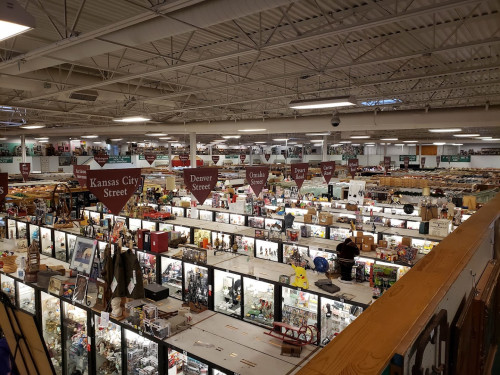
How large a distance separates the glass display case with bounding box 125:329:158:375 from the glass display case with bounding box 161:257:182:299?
2348 mm

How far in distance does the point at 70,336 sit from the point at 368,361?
21.0ft

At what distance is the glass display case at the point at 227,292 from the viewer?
7.00 metres

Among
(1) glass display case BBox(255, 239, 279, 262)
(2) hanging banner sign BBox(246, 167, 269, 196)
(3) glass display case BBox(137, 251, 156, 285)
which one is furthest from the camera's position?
(2) hanging banner sign BBox(246, 167, 269, 196)

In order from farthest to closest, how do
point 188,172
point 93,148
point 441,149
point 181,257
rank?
point 441,149 < point 93,148 < point 188,172 < point 181,257

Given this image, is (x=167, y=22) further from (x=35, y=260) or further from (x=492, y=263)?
A: (x=492, y=263)

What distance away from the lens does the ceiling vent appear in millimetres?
12992

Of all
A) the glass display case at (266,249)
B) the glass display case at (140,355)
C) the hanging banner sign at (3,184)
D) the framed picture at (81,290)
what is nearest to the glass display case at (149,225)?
the glass display case at (266,249)

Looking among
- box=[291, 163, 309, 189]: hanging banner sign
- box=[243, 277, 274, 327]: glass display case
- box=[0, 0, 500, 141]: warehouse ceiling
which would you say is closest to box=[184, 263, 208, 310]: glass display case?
box=[243, 277, 274, 327]: glass display case

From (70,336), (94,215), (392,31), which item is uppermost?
(392,31)

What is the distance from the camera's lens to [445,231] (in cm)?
945

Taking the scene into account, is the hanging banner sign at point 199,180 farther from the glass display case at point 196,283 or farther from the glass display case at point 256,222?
the glass display case at point 256,222

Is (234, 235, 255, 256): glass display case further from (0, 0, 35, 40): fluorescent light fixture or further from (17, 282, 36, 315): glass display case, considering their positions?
(0, 0, 35, 40): fluorescent light fixture

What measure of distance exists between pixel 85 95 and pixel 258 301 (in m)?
10.4

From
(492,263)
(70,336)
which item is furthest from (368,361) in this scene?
(70,336)
